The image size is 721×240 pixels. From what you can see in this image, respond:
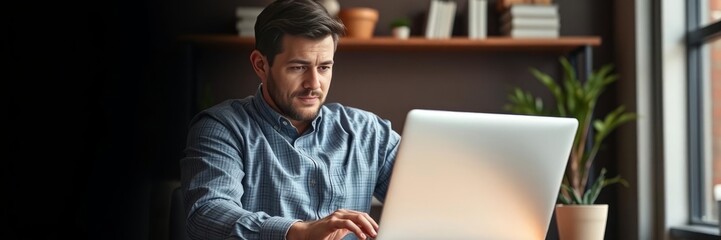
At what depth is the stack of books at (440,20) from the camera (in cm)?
322

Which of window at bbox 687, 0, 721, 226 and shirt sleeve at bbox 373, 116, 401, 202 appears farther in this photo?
window at bbox 687, 0, 721, 226

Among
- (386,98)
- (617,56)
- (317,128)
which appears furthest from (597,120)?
(317,128)

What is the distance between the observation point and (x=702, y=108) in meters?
3.02

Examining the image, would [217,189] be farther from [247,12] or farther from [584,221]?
[247,12]

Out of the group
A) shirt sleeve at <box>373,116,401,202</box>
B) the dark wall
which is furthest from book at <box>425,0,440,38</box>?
the dark wall

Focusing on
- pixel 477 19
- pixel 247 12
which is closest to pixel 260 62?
pixel 247 12

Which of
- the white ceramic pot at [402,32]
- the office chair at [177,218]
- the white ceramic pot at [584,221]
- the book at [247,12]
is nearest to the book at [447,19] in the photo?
the white ceramic pot at [402,32]

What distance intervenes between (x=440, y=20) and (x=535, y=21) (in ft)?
1.15

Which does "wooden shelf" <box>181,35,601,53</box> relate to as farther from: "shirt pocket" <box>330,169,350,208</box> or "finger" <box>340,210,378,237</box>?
"finger" <box>340,210,378,237</box>

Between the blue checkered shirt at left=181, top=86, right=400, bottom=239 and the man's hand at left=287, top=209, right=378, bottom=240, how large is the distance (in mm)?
22

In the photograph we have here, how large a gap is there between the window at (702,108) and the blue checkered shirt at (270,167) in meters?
1.96

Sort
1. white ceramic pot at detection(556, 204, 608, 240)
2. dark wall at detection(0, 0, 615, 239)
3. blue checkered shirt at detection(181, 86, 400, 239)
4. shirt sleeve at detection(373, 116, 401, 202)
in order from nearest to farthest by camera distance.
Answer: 1. dark wall at detection(0, 0, 615, 239)
2. blue checkered shirt at detection(181, 86, 400, 239)
3. shirt sleeve at detection(373, 116, 401, 202)
4. white ceramic pot at detection(556, 204, 608, 240)

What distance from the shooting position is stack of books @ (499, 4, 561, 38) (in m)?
3.18

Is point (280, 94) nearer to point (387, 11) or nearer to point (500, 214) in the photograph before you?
point (500, 214)
